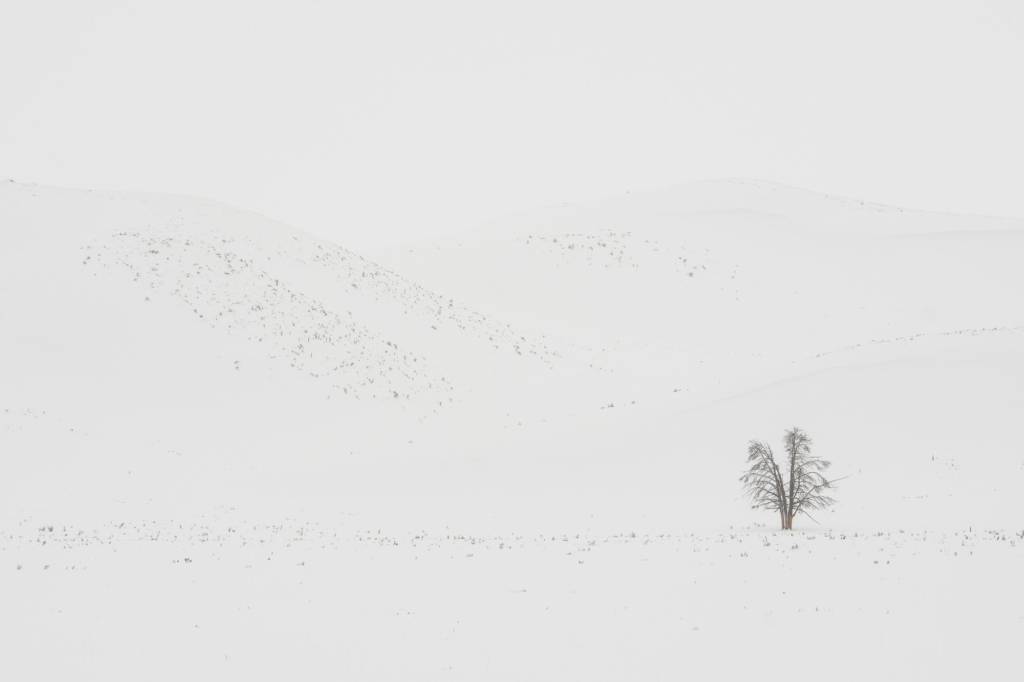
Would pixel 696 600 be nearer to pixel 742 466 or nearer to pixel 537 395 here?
pixel 742 466

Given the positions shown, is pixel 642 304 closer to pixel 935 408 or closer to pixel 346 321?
pixel 346 321

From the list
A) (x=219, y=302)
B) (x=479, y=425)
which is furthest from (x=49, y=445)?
(x=479, y=425)

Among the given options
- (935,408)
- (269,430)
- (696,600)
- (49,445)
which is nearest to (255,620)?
(696,600)

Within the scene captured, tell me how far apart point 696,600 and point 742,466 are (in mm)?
13141

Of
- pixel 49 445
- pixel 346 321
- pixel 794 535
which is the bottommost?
pixel 794 535

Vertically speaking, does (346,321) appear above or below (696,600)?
above

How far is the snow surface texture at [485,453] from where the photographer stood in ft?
31.2

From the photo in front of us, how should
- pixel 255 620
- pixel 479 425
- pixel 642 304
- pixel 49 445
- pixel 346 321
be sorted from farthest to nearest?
pixel 642 304 < pixel 346 321 < pixel 479 425 < pixel 49 445 < pixel 255 620

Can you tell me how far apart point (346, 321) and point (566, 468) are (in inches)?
728

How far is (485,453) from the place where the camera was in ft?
85.4

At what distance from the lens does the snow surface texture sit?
9508 millimetres

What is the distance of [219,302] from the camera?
115 feet

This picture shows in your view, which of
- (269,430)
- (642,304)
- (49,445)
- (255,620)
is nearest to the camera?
(255,620)

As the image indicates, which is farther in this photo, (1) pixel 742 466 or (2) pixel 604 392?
(2) pixel 604 392
